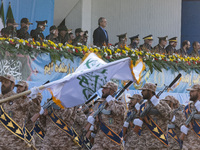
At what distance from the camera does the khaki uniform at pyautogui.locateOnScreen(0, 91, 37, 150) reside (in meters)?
7.03

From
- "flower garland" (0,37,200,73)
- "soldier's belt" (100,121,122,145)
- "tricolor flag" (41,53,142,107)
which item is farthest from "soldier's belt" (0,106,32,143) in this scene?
"flower garland" (0,37,200,73)

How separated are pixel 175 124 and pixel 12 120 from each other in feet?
12.8

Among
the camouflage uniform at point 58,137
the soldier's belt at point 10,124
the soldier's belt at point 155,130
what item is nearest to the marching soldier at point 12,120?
the soldier's belt at point 10,124

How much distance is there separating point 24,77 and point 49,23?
655 centimetres

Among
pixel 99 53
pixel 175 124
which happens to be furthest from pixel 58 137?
pixel 99 53

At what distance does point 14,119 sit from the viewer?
7.15 m

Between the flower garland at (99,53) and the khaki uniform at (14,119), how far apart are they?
8.02 ft

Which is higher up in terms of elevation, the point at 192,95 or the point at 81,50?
the point at 81,50

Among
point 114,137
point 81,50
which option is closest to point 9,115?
point 114,137

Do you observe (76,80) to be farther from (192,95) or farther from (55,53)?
(55,53)

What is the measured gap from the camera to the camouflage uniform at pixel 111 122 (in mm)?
8109

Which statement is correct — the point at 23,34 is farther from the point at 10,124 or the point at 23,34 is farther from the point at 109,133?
the point at 10,124

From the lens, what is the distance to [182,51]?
1666cm

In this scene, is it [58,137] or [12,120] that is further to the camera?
[58,137]
